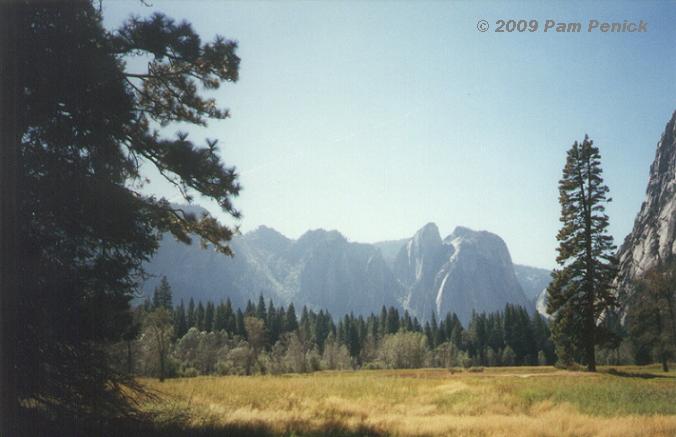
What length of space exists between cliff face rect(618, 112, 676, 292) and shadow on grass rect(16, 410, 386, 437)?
128 metres

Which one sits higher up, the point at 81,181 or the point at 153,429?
the point at 81,181

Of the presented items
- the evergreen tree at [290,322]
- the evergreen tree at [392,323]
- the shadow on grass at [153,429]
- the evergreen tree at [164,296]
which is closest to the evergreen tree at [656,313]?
the shadow on grass at [153,429]

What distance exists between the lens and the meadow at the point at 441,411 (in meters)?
8.22

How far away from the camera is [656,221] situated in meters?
122

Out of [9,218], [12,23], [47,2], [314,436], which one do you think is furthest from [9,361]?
[47,2]

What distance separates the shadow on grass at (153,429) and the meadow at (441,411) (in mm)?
38

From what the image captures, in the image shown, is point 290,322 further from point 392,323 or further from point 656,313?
point 656,313

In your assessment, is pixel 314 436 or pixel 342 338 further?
pixel 342 338

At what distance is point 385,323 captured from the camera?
106750mm

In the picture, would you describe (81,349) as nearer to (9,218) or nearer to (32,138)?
(9,218)

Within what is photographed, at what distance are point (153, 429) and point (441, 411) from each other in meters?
8.28

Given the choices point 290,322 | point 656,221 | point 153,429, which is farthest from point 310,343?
point 656,221

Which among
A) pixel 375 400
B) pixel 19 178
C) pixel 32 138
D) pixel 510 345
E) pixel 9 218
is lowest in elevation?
pixel 510 345

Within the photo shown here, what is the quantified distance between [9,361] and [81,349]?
139cm
